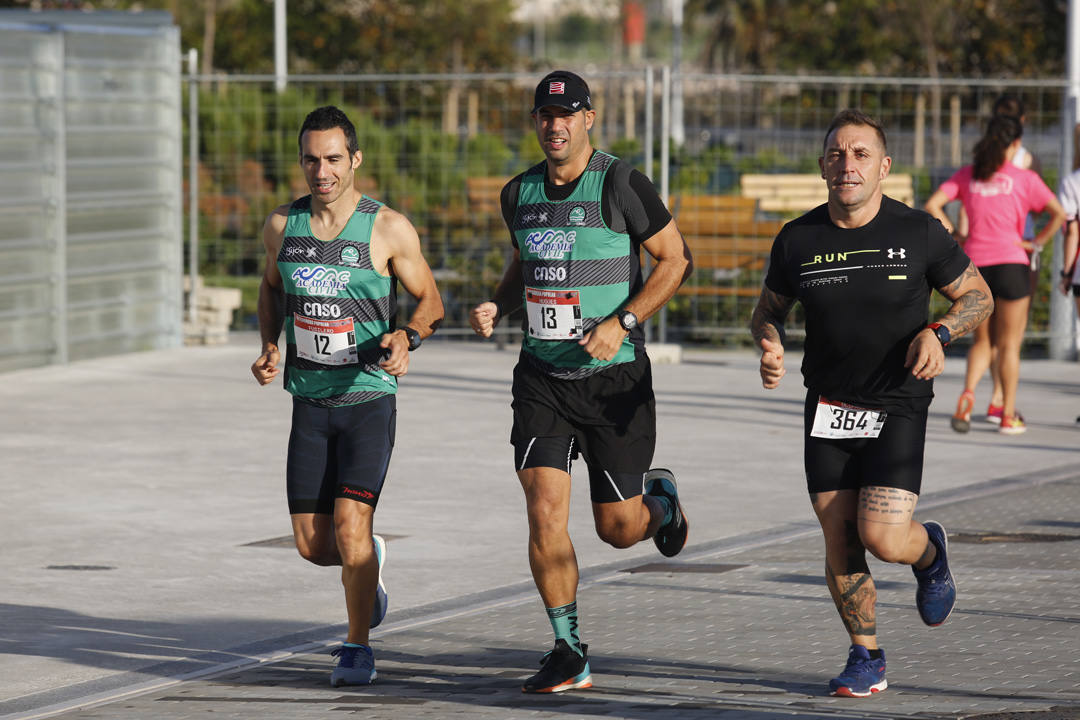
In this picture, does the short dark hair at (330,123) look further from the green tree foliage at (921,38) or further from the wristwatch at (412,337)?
the green tree foliage at (921,38)

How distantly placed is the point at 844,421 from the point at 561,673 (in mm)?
1167

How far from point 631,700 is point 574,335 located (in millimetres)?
1224

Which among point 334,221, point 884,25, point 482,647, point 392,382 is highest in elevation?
point 884,25

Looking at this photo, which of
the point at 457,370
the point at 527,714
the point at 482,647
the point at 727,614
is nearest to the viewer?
the point at 527,714

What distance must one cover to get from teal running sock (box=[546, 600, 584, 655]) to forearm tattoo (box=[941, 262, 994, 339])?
1476mm

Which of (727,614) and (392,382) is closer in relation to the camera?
(392,382)

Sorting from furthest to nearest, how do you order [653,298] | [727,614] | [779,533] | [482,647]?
1. [779,533]
2. [727,614]
3. [482,647]
4. [653,298]

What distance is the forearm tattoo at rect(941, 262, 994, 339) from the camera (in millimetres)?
5848

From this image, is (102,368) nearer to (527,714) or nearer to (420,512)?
(420,512)

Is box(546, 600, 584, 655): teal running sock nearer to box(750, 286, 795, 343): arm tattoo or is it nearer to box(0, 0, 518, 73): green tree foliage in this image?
box(750, 286, 795, 343): arm tattoo

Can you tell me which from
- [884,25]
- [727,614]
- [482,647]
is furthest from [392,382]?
[884,25]

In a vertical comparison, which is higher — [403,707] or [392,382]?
[392,382]

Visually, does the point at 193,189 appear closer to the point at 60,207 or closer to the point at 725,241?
the point at 60,207

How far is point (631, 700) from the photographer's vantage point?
5.81 m
